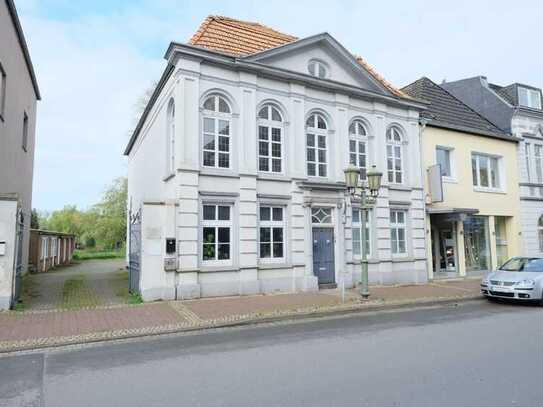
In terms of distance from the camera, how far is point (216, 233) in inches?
511

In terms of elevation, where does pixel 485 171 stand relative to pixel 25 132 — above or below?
below

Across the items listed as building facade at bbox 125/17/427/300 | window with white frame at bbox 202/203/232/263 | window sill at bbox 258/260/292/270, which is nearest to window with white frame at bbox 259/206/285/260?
building facade at bbox 125/17/427/300

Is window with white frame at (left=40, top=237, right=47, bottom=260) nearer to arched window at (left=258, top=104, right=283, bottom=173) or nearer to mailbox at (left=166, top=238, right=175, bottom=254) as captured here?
mailbox at (left=166, top=238, right=175, bottom=254)

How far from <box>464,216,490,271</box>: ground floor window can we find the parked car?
6.20 metres

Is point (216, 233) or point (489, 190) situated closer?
point (216, 233)

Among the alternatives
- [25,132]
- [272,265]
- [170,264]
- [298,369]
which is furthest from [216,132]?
[25,132]

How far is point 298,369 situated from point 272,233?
8.40 m

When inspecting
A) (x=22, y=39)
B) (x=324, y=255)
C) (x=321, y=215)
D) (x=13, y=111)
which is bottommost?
(x=324, y=255)

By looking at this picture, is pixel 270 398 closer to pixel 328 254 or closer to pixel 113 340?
pixel 113 340

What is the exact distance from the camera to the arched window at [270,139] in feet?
46.6

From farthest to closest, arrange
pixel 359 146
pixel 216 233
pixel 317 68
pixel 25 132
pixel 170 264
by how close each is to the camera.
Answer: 1. pixel 25 132
2. pixel 359 146
3. pixel 317 68
4. pixel 216 233
5. pixel 170 264

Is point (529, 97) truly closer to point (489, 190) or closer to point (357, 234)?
point (489, 190)

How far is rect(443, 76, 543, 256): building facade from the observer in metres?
21.4

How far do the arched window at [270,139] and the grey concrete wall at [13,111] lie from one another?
26.6 feet
